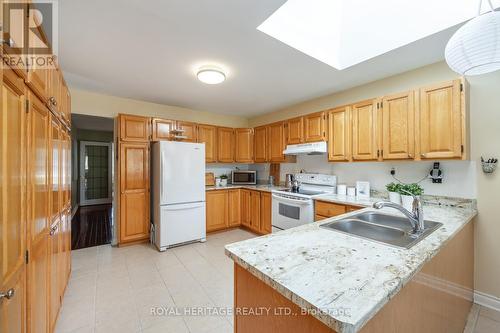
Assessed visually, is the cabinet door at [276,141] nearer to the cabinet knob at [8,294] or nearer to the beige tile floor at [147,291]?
the beige tile floor at [147,291]

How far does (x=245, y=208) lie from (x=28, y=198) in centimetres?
340

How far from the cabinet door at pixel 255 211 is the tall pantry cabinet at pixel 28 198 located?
2810 mm

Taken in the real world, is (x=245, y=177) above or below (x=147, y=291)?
above

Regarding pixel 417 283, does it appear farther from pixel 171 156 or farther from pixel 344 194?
pixel 171 156

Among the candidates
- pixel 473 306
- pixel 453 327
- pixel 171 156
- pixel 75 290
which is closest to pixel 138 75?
pixel 171 156

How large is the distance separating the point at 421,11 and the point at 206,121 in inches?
143

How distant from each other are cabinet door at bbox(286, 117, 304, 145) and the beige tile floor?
212 cm

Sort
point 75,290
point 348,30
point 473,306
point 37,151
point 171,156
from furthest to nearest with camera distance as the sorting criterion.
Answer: point 171,156, point 348,30, point 75,290, point 473,306, point 37,151

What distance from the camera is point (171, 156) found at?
3.28 meters

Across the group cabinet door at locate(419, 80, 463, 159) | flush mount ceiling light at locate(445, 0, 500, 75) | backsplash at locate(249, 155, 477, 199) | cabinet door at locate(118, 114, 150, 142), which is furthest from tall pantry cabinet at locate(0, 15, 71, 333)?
backsplash at locate(249, 155, 477, 199)

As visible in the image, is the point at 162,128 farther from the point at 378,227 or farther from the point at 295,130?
the point at 378,227

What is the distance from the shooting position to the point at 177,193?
333 cm

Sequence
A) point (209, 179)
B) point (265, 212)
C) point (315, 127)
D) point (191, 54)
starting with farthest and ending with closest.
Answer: point (209, 179), point (265, 212), point (315, 127), point (191, 54)

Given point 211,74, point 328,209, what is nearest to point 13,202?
point 211,74
